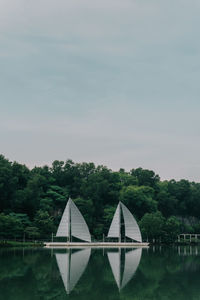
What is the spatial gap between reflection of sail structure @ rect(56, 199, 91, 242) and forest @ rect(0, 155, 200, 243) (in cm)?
228

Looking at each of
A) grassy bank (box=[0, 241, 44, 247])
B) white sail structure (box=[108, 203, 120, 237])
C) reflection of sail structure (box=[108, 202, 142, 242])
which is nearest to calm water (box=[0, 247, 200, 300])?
grassy bank (box=[0, 241, 44, 247])

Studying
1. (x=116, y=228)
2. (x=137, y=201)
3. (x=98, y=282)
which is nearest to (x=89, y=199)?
(x=137, y=201)

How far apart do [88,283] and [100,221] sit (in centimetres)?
5211

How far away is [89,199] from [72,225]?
15.3m

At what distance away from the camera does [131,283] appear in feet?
72.5

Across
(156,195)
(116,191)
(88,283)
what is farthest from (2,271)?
(156,195)

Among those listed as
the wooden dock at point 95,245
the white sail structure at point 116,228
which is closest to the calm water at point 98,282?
the wooden dock at point 95,245

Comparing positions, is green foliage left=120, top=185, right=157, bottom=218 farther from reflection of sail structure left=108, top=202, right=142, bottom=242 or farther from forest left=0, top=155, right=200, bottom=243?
reflection of sail structure left=108, top=202, right=142, bottom=242

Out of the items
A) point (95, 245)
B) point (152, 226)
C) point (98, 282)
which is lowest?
point (98, 282)

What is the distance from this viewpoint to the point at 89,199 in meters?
74.4

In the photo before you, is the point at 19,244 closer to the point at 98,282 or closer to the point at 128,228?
the point at 128,228

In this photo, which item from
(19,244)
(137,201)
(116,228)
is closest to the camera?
(19,244)

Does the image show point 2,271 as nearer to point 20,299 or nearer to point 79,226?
point 20,299

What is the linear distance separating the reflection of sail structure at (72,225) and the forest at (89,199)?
7.49 ft
